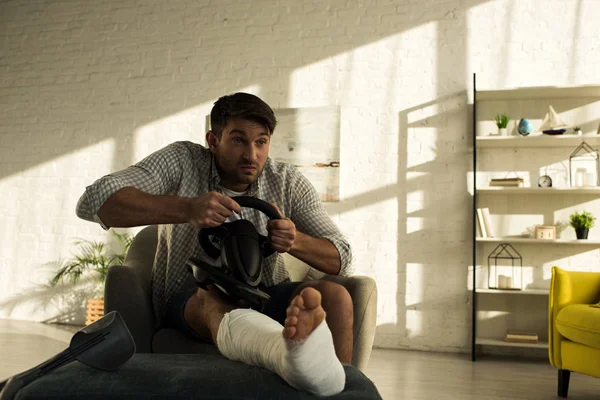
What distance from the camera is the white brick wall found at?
4.59 metres

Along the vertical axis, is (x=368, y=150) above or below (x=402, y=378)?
above

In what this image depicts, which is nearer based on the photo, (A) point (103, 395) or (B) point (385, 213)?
(A) point (103, 395)

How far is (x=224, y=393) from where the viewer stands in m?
1.19

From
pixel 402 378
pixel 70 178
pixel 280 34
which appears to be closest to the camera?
pixel 402 378

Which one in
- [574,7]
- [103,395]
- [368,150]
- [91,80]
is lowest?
[103,395]

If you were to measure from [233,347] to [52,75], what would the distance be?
5007mm

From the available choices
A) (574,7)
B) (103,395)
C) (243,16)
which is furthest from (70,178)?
(103,395)

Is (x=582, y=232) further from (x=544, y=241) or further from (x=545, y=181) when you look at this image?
(x=545, y=181)

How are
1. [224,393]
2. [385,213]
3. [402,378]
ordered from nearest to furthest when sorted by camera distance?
1. [224,393]
2. [402,378]
3. [385,213]

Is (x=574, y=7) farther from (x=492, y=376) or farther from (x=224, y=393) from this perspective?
(x=224, y=393)

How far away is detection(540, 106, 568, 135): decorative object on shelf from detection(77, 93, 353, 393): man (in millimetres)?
2576

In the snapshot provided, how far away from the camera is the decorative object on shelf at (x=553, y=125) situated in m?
4.20

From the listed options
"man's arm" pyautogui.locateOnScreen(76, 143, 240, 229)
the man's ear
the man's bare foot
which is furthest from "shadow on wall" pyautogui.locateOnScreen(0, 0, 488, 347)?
the man's bare foot

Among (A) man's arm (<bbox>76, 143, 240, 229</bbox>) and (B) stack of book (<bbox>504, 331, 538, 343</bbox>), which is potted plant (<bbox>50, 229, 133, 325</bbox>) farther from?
(A) man's arm (<bbox>76, 143, 240, 229</bbox>)
